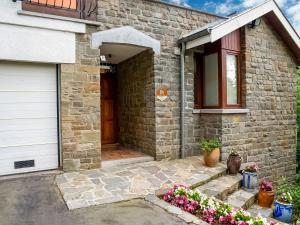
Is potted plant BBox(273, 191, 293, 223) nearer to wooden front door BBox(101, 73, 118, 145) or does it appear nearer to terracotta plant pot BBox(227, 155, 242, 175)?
terracotta plant pot BBox(227, 155, 242, 175)

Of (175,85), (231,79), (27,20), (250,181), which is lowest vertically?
(250,181)

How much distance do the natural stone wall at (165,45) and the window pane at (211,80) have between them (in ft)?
2.88

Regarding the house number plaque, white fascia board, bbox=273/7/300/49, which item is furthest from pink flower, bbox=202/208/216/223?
white fascia board, bbox=273/7/300/49

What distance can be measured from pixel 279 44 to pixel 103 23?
17.3 feet

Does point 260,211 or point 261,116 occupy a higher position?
point 261,116

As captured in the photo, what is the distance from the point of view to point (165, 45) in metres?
→ 6.42

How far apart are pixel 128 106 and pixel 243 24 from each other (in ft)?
12.6

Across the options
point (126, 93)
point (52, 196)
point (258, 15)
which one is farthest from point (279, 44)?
point (52, 196)

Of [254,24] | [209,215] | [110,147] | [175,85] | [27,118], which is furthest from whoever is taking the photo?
[110,147]

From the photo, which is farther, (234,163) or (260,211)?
(234,163)

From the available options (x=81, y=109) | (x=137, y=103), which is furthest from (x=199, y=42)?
(x=81, y=109)

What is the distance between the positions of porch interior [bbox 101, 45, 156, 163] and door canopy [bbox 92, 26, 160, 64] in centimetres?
5

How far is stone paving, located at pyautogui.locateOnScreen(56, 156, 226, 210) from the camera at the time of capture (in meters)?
3.98

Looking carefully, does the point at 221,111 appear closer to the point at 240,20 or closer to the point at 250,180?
the point at 250,180
